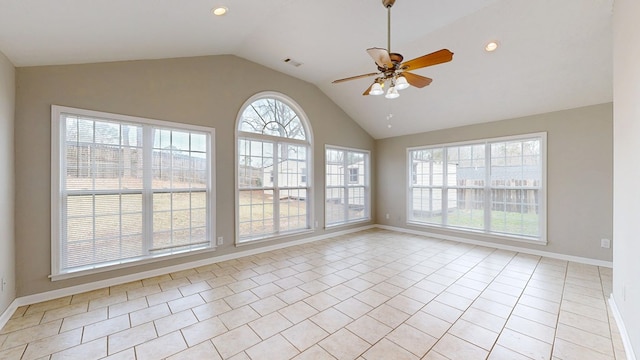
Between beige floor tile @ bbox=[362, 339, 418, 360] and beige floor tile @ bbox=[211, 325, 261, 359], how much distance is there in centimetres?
93

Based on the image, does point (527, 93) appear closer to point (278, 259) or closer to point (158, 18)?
point (278, 259)

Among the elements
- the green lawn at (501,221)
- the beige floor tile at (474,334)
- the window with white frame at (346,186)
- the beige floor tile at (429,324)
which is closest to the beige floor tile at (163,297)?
the beige floor tile at (429,324)

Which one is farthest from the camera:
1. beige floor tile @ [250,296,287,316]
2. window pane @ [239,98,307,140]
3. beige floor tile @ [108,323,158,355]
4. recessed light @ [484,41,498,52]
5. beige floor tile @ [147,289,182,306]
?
window pane @ [239,98,307,140]

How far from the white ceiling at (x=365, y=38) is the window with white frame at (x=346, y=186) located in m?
1.94

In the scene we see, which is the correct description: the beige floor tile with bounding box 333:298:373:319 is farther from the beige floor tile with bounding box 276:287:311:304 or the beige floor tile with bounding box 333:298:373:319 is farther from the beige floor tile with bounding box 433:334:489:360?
the beige floor tile with bounding box 433:334:489:360

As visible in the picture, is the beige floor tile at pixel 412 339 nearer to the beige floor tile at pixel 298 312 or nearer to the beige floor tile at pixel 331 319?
the beige floor tile at pixel 331 319

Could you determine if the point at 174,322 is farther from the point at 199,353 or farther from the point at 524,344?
the point at 524,344

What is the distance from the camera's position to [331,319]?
2486mm

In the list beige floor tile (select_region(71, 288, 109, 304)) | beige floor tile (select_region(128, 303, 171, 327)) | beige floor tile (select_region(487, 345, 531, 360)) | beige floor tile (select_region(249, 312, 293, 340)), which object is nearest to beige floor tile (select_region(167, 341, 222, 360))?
beige floor tile (select_region(249, 312, 293, 340))

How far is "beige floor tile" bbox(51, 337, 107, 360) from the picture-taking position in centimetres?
196

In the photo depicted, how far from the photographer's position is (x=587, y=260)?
411cm

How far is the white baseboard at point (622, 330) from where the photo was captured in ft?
6.31

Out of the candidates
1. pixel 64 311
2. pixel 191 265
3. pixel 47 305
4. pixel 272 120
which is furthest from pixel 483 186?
pixel 47 305

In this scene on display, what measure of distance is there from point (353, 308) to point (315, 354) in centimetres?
81
